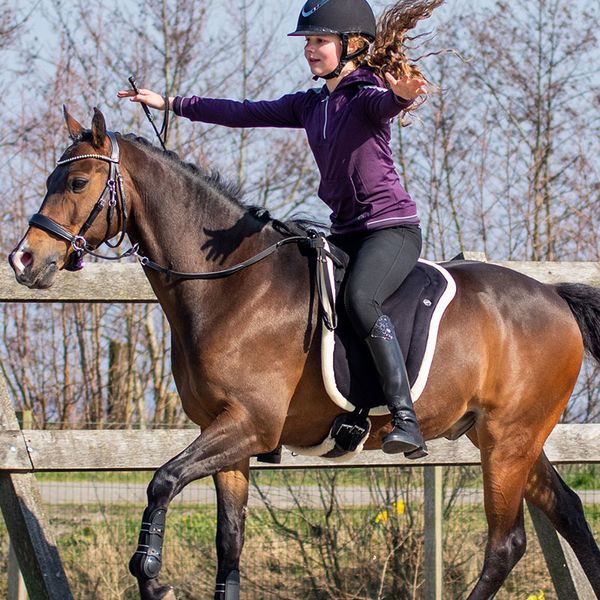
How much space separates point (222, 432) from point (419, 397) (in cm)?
104

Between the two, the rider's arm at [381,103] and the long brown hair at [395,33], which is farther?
the long brown hair at [395,33]

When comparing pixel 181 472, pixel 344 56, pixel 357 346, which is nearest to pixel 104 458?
pixel 181 472

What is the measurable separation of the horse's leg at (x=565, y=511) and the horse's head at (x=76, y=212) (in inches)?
104

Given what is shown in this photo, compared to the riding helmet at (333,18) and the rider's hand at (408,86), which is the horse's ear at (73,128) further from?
the rider's hand at (408,86)

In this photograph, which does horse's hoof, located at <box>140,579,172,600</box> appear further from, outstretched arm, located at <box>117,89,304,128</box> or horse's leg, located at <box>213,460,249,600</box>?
outstretched arm, located at <box>117,89,304,128</box>

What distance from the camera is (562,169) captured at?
10.4 m

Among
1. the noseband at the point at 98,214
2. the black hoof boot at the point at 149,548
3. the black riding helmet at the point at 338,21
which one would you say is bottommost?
the black hoof boot at the point at 149,548

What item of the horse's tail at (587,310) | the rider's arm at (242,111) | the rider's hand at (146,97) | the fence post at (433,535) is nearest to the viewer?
the rider's hand at (146,97)

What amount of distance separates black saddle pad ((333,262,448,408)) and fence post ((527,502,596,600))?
4.75 ft

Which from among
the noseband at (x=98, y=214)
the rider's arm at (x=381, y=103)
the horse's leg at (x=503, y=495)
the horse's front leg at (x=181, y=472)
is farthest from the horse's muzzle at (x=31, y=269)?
the horse's leg at (x=503, y=495)

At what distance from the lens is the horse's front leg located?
157 inches

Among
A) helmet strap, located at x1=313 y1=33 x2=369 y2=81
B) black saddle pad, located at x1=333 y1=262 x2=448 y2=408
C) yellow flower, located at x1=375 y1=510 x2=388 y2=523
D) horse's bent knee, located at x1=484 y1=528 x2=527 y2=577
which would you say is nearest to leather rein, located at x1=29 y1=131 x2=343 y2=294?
black saddle pad, located at x1=333 y1=262 x2=448 y2=408

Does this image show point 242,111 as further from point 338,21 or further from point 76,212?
point 76,212

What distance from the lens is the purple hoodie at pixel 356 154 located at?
4.61 meters
